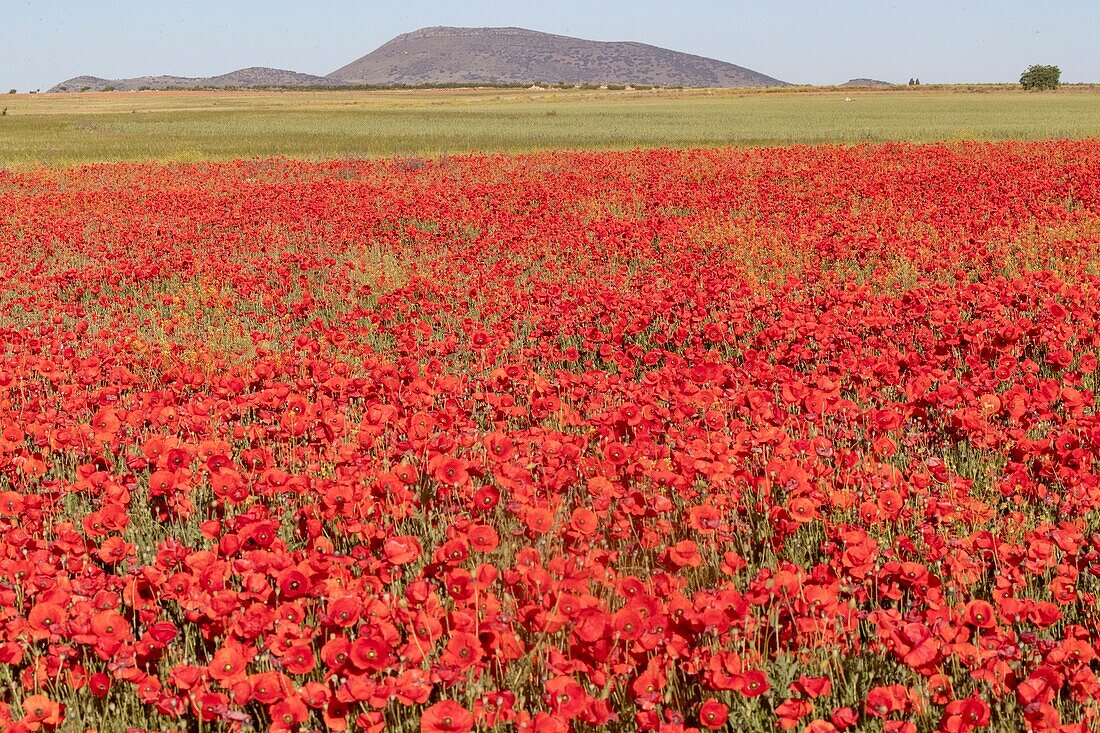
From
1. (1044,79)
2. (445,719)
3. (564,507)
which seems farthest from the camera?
(1044,79)

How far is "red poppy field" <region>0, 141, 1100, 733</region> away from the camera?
2645 millimetres

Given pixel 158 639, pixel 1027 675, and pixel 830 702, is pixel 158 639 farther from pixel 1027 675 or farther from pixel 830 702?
pixel 1027 675

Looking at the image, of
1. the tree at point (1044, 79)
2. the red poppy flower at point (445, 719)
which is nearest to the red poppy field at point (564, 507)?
the red poppy flower at point (445, 719)

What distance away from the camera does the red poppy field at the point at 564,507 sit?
264 centimetres

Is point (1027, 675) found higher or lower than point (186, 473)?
lower

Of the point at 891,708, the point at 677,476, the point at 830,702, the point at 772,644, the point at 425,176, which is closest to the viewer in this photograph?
the point at 891,708

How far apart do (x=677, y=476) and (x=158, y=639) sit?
206 centimetres

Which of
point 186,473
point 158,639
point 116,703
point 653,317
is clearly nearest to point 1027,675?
point 158,639

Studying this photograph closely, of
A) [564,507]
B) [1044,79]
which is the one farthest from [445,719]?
[1044,79]

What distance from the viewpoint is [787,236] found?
11836 millimetres

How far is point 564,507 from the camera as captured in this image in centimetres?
408

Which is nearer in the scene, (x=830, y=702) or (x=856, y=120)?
(x=830, y=702)

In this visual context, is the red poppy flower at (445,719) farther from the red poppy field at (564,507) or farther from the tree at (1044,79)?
the tree at (1044,79)

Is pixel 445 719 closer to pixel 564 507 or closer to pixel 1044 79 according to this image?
pixel 564 507
